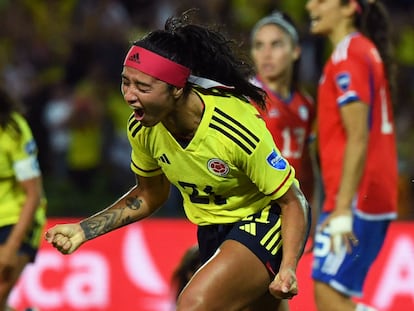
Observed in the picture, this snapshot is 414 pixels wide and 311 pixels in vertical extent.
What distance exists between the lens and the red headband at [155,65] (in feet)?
14.1

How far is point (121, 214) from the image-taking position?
4.80 meters

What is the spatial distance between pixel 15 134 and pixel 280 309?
223 cm

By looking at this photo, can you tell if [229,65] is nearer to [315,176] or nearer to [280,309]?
[280,309]

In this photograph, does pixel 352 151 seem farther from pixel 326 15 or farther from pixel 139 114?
pixel 139 114

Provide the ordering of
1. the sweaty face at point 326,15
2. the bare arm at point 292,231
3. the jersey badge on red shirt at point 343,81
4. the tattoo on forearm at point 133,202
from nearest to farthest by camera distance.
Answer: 1. the bare arm at point 292,231
2. the tattoo on forearm at point 133,202
3. the jersey badge on red shirt at point 343,81
4. the sweaty face at point 326,15

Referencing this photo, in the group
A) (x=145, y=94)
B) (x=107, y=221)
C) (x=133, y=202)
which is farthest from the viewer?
(x=133, y=202)

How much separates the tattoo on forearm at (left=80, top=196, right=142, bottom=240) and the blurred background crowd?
499 centimetres

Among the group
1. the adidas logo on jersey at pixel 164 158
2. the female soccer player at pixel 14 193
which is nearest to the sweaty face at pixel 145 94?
the adidas logo on jersey at pixel 164 158

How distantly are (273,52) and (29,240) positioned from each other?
192 cm

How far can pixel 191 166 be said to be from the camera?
4488 millimetres

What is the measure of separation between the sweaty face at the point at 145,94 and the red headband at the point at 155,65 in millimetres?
19

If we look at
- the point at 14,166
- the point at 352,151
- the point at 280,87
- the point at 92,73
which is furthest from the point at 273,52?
the point at 92,73

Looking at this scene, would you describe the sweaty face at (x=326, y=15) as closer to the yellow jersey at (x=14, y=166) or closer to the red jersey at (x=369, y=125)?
the red jersey at (x=369, y=125)

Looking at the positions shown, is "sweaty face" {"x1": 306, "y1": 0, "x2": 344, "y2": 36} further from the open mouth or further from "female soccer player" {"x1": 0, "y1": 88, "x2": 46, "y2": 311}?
the open mouth
